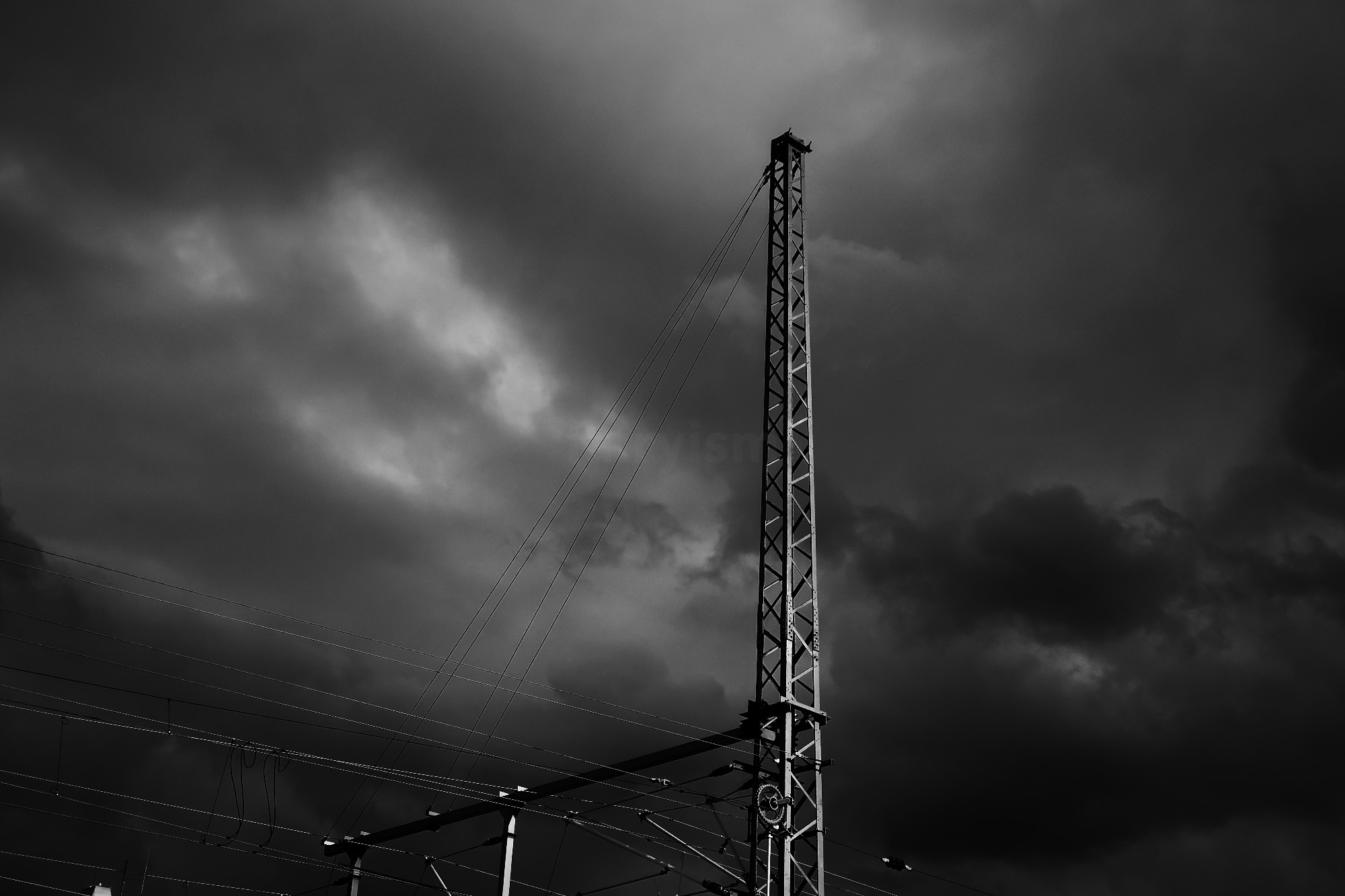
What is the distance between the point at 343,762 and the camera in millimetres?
30125

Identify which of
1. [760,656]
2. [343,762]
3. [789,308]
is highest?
[789,308]

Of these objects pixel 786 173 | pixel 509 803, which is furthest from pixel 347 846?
pixel 786 173

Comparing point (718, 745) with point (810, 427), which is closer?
point (718, 745)

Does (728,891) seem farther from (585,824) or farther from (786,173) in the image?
(786,173)

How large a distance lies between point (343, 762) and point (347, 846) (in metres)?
11.5

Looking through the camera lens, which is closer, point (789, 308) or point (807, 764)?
point (807, 764)

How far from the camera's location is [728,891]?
30.7 metres

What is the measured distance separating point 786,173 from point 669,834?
2062cm

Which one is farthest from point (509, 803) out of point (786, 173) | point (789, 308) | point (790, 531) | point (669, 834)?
point (786, 173)

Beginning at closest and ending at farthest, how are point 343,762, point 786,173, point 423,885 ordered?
point 343,762
point 423,885
point 786,173

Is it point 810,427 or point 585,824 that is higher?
point 810,427

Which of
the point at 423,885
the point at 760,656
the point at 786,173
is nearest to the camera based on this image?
the point at 760,656

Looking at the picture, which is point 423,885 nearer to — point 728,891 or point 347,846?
point 347,846

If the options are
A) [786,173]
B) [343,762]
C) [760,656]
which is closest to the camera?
[343,762]
